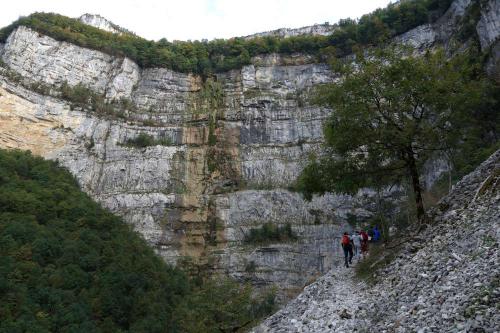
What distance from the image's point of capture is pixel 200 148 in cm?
4081

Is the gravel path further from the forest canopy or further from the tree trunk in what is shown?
the forest canopy

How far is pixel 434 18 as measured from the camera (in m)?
41.8

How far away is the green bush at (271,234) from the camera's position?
34.8 m

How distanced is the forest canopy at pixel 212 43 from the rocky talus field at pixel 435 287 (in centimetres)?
3369

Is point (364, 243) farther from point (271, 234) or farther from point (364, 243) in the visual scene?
point (271, 234)

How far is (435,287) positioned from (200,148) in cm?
3392

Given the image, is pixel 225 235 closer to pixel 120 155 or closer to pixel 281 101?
pixel 120 155

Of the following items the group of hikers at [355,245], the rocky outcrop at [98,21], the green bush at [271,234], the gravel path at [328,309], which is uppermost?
the rocky outcrop at [98,21]

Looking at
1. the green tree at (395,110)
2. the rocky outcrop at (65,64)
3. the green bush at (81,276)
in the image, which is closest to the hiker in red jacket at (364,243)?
the green tree at (395,110)

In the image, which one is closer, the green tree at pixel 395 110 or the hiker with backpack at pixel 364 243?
the green tree at pixel 395 110

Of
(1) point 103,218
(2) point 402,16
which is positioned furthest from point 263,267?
(2) point 402,16

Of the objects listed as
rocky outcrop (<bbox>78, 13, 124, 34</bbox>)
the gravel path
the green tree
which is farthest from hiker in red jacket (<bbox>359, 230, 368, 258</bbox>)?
rocky outcrop (<bbox>78, 13, 124, 34</bbox>)

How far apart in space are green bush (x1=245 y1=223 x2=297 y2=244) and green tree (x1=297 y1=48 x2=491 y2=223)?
Answer: 20.5 metres

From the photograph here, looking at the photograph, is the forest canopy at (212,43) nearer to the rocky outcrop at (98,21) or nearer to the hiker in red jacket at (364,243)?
the rocky outcrop at (98,21)
